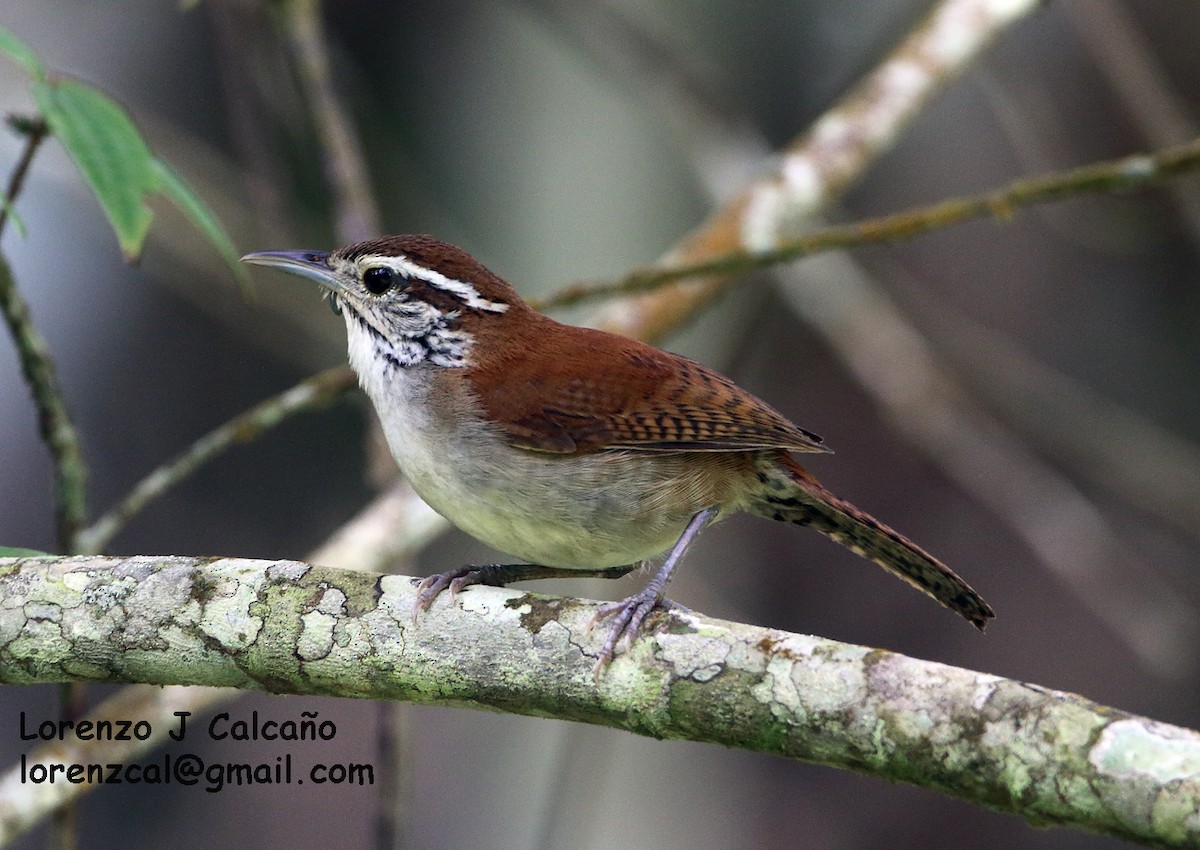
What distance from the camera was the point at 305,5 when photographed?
15.8 feet

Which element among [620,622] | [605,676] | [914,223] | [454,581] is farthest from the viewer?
[914,223]

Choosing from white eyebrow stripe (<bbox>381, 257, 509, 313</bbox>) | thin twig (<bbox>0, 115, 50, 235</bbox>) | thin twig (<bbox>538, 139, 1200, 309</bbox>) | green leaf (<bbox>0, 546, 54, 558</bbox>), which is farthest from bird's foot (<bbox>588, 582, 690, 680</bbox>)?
thin twig (<bbox>0, 115, 50, 235</bbox>)

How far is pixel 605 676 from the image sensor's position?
7.50 ft

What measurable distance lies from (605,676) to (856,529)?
3.85 feet

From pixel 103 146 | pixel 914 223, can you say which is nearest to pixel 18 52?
pixel 103 146

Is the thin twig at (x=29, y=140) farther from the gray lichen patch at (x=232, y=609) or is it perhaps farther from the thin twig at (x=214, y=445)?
the gray lichen patch at (x=232, y=609)

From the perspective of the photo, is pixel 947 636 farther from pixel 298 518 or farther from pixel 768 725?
pixel 768 725

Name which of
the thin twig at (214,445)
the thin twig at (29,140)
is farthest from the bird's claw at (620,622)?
the thin twig at (29,140)

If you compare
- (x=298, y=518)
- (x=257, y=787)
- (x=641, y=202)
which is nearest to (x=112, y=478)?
(x=298, y=518)

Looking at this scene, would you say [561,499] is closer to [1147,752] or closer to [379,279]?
[379,279]

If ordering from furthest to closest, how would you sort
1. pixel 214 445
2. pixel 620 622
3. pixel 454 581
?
pixel 214 445 → pixel 454 581 → pixel 620 622

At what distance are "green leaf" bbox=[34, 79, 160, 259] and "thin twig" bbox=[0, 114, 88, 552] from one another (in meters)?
0.31

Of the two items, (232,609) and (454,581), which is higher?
(454,581)

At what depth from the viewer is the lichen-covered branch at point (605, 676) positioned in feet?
6.24
